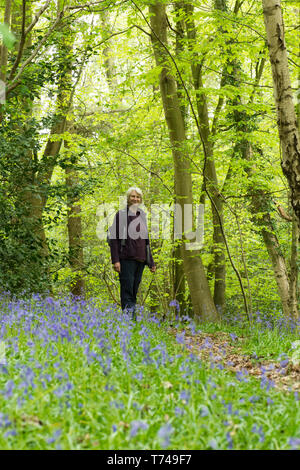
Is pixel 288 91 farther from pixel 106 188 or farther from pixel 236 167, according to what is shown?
pixel 106 188

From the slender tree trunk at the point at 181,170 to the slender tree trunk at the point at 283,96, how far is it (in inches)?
150

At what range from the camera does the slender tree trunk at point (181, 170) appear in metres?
9.44

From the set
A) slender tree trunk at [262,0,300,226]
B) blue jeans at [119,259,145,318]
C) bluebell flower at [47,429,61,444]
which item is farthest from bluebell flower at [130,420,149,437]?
blue jeans at [119,259,145,318]

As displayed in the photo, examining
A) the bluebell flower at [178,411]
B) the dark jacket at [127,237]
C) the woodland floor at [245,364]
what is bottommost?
the woodland floor at [245,364]

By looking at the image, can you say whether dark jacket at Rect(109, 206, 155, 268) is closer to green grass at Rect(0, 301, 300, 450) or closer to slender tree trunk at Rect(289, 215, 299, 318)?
green grass at Rect(0, 301, 300, 450)

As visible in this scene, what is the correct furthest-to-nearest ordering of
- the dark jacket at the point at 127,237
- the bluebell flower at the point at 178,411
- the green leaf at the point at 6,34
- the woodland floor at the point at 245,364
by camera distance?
the dark jacket at the point at 127,237 → the woodland floor at the point at 245,364 → the bluebell flower at the point at 178,411 → the green leaf at the point at 6,34

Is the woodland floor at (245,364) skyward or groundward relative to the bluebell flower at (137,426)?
groundward

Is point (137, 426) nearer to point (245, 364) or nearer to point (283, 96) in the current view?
point (245, 364)

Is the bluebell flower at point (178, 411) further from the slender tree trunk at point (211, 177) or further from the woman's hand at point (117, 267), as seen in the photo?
the slender tree trunk at point (211, 177)

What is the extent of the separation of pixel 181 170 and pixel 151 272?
248 cm

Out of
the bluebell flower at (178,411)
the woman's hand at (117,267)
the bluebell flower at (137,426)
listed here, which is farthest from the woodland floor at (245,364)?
the woman's hand at (117,267)

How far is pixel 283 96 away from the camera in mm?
5520

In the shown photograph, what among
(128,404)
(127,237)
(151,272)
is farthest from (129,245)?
(128,404)
